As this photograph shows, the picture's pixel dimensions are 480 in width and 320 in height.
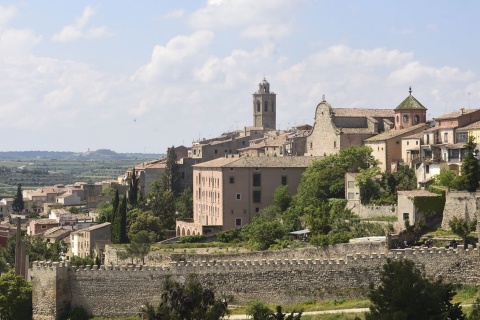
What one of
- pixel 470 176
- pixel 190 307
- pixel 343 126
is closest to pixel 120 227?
pixel 343 126

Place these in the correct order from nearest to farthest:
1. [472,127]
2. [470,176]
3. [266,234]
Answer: [470,176] < [266,234] < [472,127]

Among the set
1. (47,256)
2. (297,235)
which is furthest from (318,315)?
(47,256)

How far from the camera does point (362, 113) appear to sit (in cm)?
7819

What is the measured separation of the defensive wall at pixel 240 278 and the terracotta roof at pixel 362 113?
30.6m

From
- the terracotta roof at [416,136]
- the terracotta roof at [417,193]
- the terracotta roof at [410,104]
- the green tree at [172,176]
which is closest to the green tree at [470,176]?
the terracotta roof at [417,193]

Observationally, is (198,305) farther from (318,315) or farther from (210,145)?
(210,145)

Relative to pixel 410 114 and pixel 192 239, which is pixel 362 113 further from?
pixel 192 239

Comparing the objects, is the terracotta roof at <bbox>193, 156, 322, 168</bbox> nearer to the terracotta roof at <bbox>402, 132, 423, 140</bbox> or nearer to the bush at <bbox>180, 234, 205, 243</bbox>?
the bush at <bbox>180, 234, 205, 243</bbox>

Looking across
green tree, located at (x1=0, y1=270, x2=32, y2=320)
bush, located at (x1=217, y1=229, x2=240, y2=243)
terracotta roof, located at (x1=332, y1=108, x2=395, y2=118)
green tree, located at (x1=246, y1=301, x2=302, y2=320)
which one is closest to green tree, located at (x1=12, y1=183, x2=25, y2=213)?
terracotta roof, located at (x1=332, y1=108, x2=395, y2=118)

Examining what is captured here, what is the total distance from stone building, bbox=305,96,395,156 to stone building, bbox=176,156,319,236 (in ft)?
8.63

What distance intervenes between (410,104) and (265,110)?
6515 cm

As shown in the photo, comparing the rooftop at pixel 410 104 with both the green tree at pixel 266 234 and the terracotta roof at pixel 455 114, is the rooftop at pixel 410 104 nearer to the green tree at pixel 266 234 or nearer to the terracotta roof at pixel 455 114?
the terracotta roof at pixel 455 114

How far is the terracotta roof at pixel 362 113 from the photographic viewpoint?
77.6 meters

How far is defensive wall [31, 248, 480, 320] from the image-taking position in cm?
4516
